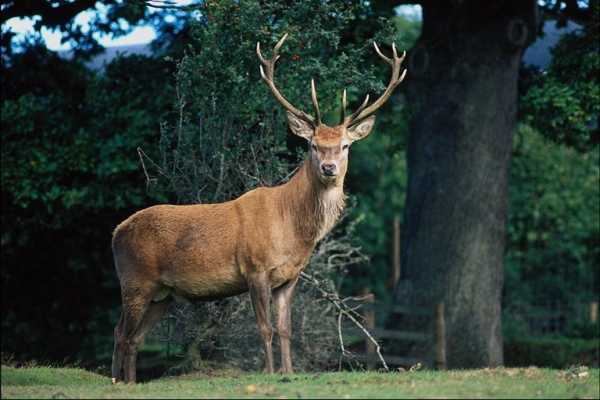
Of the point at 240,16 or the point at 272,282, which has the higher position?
the point at 240,16

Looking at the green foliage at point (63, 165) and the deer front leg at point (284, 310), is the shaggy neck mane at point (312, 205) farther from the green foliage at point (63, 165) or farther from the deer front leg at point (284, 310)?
the green foliage at point (63, 165)

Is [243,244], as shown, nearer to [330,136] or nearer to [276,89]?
[330,136]

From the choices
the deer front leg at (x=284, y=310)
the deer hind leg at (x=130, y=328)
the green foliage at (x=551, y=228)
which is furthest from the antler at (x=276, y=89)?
the green foliage at (x=551, y=228)

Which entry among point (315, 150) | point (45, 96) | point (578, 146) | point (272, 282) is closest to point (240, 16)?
point (315, 150)

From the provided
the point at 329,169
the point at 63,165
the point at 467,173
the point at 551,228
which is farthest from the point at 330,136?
the point at 551,228

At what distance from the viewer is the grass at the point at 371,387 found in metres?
7.75

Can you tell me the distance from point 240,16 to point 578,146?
831 cm

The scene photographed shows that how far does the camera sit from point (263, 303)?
9.86m

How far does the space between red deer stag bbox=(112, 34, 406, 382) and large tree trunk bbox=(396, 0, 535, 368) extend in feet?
17.5

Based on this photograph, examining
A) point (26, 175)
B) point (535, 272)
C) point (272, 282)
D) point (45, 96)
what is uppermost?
point (45, 96)

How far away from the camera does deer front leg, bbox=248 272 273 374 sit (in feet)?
32.3

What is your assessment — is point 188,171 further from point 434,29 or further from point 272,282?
point 434,29

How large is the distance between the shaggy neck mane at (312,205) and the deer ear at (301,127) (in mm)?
393

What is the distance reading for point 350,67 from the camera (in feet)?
42.5
